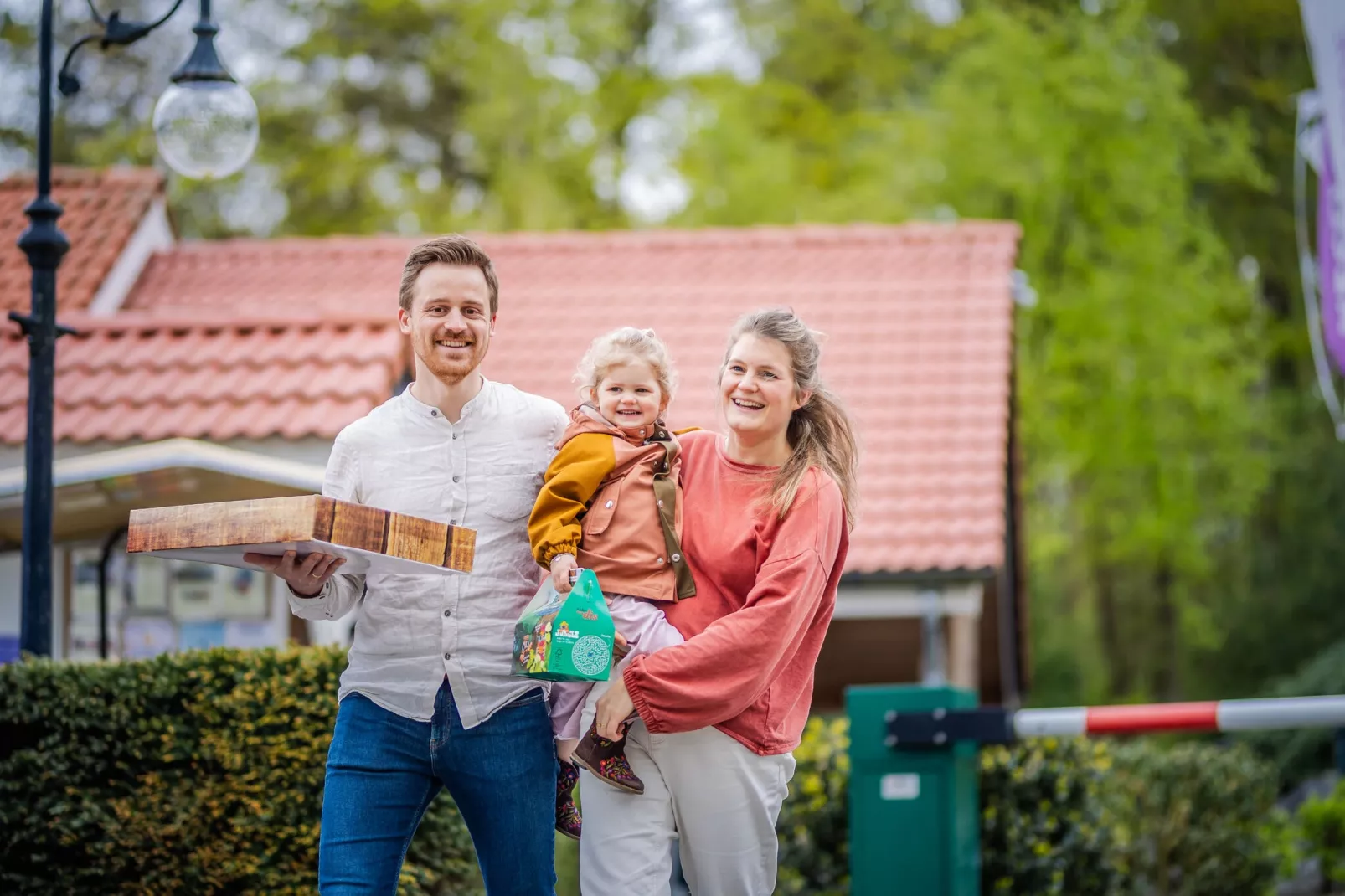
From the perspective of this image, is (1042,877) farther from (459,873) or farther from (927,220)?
(927,220)

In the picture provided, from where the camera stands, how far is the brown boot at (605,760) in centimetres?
334

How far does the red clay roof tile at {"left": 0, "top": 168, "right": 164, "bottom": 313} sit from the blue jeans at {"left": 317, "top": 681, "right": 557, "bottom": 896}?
7.22 metres

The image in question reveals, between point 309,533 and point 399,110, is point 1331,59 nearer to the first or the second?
point 309,533

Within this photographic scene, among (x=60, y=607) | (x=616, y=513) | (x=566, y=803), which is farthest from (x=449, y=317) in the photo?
(x=60, y=607)

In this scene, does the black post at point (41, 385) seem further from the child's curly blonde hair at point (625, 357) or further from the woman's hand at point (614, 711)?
the woman's hand at point (614, 711)

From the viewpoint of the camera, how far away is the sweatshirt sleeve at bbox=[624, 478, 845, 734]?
3.28m

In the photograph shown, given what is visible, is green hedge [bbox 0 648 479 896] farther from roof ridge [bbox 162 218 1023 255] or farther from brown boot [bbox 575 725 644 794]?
roof ridge [bbox 162 218 1023 255]

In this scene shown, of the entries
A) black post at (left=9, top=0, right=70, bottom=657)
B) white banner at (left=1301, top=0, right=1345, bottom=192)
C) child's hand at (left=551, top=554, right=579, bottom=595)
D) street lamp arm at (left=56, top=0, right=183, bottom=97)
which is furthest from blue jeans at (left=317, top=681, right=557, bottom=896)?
white banner at (left=1301, top=0, right=1345, bottom=192)

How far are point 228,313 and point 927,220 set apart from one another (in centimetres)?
1141

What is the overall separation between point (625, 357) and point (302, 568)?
918 millimetres

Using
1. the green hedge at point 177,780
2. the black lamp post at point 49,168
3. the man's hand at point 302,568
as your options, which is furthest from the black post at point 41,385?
the man's hand at point 302,568

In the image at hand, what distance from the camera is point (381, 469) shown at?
11.4ft

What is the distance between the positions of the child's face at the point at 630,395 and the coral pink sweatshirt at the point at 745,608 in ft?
Result: 0.55

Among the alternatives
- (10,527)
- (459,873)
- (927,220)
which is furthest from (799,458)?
(927,220)
